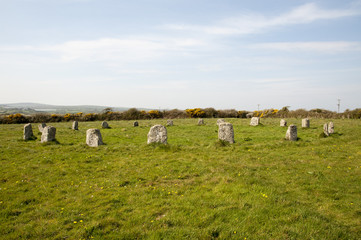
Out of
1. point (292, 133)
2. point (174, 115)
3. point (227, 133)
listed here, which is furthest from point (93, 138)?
point (174, 115)

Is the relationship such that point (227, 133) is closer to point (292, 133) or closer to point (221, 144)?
point (221, 144)

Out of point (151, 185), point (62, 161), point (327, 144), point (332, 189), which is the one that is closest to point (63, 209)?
point (151, 185)

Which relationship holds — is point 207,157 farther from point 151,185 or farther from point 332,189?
point 332,189

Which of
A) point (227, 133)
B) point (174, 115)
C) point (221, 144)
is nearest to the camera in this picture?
point (221, 144)

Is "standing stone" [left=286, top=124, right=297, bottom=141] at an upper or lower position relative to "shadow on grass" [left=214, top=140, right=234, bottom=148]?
upper

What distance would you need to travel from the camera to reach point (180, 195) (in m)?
8.03

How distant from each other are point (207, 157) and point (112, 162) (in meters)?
5.50

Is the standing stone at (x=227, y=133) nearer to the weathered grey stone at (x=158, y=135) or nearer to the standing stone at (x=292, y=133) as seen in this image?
→ the weathered grey stone at (x=158, y=135)

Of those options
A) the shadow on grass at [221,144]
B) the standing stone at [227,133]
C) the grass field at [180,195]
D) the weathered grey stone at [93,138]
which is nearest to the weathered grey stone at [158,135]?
the grass field at [180,195]

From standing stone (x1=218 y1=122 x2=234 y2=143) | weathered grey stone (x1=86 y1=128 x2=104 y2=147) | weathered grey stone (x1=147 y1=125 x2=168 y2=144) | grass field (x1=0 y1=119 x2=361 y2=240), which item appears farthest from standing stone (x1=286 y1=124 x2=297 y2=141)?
weathered grey stone (x1=86 y1=128 x2=104 y2=147)

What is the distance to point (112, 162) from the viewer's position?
12562 mm

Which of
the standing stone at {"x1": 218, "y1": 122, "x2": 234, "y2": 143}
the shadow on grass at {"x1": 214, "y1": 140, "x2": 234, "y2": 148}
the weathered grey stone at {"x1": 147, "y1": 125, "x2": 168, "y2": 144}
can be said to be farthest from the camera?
the standing stone at {"x1": 218, "y1": 122, "x2": 234, "y2": 143}

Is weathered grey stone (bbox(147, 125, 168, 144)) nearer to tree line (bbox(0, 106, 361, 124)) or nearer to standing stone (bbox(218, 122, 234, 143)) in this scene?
standing stone (bbox(218, 122, 234, 143))

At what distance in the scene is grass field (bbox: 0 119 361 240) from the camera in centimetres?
592
